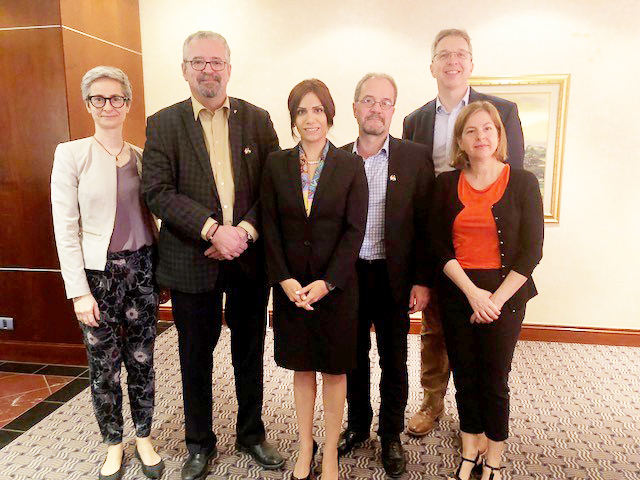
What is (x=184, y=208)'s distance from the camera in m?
1.95

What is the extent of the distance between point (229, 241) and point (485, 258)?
1.03m

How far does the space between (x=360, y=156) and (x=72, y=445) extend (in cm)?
206

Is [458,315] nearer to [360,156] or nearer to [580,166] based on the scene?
[360,156]

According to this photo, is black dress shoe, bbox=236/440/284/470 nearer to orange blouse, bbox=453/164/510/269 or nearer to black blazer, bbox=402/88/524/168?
orange blouse, bbox=453/164/510/269

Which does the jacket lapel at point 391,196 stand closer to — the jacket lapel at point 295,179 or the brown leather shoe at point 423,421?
A: the jacket lapel at point 295,179

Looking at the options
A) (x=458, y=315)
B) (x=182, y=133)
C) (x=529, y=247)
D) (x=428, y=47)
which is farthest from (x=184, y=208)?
(x=428, y=47)

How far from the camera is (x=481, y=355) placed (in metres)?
2.02

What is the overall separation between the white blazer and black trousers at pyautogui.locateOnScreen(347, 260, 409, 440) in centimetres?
108

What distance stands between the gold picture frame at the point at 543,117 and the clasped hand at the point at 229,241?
2.54 meters

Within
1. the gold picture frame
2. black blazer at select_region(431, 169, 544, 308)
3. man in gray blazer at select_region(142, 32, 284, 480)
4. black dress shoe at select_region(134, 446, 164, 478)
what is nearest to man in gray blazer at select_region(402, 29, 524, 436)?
black blazer at select_region(431, 169, 544, 308)

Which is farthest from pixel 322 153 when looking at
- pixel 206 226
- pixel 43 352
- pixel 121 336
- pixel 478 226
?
pixel 43 352

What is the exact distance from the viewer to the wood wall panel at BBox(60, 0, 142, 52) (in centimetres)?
324

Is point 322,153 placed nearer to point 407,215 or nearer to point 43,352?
point 407,215

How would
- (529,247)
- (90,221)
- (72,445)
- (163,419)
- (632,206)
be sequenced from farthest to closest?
1. (632,206)
2. (163,419)
3. (72,445)
4. (90,221)
5. (529,247)
